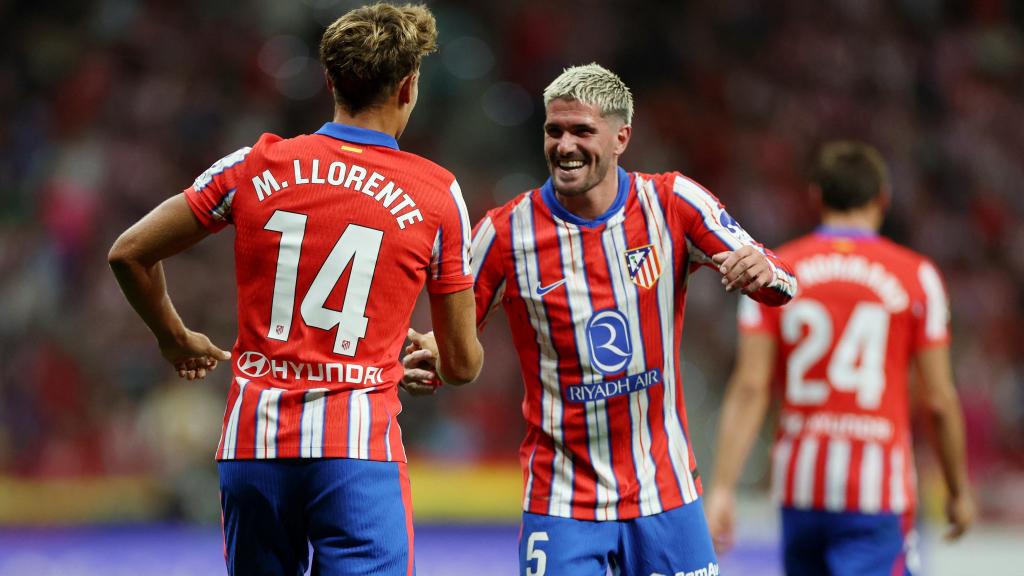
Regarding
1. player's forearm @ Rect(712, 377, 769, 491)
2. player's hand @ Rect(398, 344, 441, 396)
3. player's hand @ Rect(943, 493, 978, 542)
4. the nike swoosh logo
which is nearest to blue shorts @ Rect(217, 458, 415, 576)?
player's hand @ Rect(398, 344, 441, 396)

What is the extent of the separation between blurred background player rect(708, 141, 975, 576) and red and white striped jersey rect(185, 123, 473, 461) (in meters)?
2.13

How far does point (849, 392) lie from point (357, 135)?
2481 mm

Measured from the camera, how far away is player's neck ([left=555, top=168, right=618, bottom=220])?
3963 millimetres

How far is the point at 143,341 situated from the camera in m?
9.53

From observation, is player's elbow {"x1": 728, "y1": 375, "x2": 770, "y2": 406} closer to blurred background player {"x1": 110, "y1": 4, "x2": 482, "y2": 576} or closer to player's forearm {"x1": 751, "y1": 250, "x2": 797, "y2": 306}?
player's forearm {"x1": 751, "y1": 250, "x2": 797, "y2": 306}

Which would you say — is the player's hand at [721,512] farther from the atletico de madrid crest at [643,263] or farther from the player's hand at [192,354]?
the player's hand at [192,354]

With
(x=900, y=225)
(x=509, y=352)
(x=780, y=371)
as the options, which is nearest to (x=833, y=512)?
(x=780, y=371)

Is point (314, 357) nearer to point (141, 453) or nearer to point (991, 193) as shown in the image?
point (141, 453)

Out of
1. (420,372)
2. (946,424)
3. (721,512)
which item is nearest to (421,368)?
(420,372)

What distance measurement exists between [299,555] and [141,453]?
20.1 feet

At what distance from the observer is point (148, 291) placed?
337cm

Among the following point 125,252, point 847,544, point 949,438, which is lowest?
point 847,544

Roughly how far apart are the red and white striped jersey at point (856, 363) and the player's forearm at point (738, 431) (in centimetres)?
17

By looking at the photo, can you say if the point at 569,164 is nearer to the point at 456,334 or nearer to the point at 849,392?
the point at 456,334
